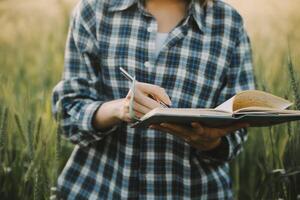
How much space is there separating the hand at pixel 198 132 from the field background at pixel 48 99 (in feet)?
0.63

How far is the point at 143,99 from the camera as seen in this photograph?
4.38 feet

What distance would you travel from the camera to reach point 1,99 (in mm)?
1729

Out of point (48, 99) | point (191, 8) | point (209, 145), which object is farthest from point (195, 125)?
point (48, 99)

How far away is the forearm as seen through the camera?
1.48 meters

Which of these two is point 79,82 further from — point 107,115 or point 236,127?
point 236,127

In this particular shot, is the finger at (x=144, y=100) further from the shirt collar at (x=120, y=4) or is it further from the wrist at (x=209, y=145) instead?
the shirt collar at (x=120, y=4)

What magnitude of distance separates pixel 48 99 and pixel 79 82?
446mm

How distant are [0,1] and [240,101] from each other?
1934mm

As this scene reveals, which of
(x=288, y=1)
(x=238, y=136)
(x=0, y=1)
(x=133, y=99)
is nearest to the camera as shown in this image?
(x=133, y=99)

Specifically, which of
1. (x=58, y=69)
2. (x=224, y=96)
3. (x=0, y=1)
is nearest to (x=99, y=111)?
(x=224, y=96)

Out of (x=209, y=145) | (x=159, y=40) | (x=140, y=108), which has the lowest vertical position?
(x=209, y=145)

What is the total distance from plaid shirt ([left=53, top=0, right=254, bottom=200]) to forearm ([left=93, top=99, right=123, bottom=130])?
0.02 m

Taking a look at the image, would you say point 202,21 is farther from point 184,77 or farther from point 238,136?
point 238,136

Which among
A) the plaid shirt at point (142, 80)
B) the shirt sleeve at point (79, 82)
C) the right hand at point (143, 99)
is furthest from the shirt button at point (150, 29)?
the right hand at point (143, 99)
